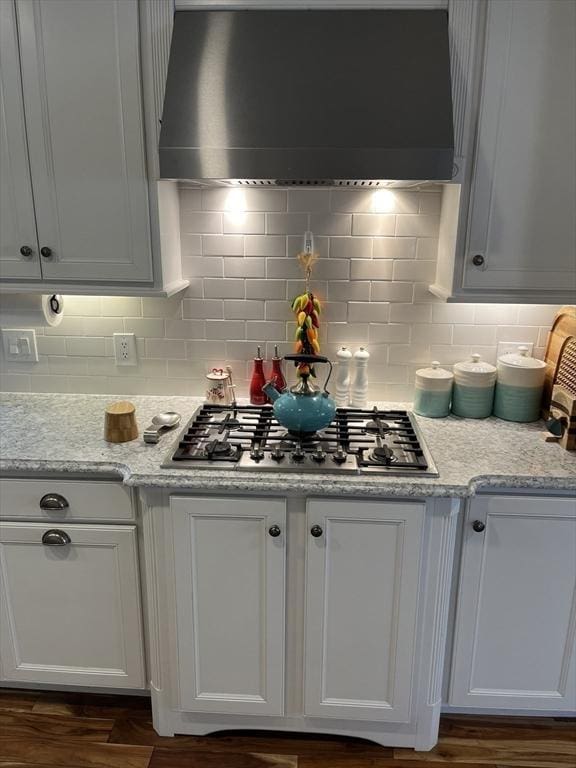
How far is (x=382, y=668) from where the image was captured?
1.78m

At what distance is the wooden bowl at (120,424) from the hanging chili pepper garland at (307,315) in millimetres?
600

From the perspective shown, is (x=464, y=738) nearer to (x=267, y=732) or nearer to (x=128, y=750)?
(x=267, y=732)

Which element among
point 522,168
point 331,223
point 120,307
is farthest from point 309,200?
point 120,307

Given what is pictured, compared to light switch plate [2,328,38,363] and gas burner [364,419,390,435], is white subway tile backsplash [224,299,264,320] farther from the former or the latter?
light switch plate [2,328,38,363]

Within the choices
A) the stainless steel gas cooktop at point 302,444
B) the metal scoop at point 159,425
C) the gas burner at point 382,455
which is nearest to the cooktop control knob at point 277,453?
the stainless steel gas cooktop at point 302,444

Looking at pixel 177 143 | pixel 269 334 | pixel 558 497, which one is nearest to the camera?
pixel 177 143

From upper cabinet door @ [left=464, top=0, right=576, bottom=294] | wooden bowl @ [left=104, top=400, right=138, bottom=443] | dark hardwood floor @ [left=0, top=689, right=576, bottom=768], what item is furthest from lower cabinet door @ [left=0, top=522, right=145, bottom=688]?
upper cabinet door @ [left=464, top=0, right=576, bottom=294]

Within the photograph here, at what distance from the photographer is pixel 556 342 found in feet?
6.70

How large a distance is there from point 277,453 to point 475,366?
0.79m

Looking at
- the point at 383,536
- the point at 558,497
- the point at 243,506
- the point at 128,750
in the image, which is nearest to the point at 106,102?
the point at 243,506

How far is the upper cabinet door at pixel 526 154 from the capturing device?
1644 mm

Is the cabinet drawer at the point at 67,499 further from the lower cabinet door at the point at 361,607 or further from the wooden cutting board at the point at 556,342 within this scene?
the wooden cutting board at the point at 556,342

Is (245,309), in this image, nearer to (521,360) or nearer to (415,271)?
(415,271)

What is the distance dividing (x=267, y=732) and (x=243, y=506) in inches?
33.3
